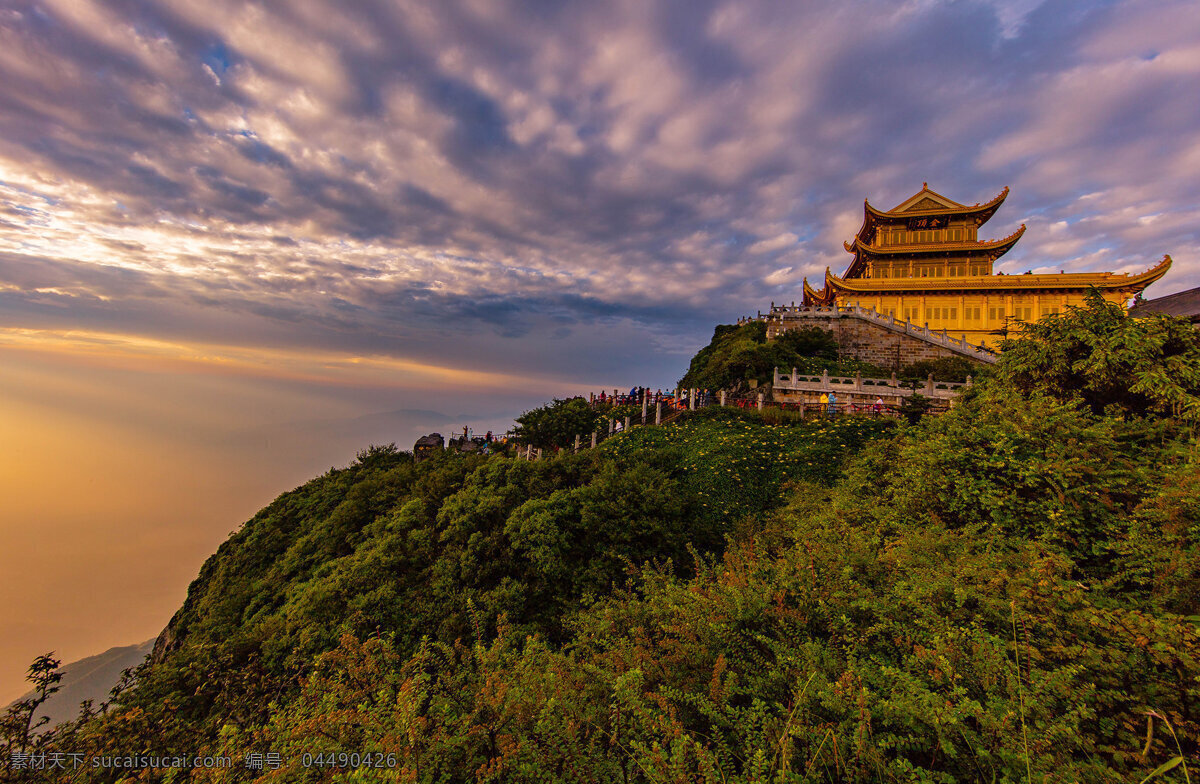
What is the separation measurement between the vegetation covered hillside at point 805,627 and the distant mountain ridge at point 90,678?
5476cm

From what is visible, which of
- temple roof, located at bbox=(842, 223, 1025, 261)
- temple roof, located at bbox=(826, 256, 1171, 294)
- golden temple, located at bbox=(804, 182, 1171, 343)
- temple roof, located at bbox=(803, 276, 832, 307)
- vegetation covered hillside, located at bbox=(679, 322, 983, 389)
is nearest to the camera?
vegetation covered hillside, located at bbox=(679, 322, 983, 389)

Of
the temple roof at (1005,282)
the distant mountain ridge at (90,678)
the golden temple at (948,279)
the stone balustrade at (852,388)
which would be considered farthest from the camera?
the distant mountain ridge at (90,678)

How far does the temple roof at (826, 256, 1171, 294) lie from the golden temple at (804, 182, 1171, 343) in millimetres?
50

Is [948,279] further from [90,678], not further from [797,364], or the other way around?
[90,678]

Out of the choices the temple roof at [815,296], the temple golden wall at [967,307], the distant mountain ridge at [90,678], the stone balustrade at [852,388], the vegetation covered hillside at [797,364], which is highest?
the temple roof at [815,296]

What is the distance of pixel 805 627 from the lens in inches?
187

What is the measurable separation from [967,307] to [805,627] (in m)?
39.9

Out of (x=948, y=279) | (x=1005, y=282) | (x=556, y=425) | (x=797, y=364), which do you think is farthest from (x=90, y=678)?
(x=1005, y=282)

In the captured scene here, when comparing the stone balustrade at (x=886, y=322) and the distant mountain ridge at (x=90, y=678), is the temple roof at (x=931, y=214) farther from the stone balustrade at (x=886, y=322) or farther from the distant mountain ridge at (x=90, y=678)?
the distant mountain ridge at (x=90, y=678)

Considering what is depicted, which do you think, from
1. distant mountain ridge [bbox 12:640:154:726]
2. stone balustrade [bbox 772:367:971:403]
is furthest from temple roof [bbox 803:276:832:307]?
distant mountain ridge [bbox 12:640:154:726]

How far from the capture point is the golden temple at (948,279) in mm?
31781

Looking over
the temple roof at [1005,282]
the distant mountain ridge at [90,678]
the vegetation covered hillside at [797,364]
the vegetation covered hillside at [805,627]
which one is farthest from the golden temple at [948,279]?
the distant mountain ridge at [90,678]

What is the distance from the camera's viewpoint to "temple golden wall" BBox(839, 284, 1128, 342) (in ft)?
107

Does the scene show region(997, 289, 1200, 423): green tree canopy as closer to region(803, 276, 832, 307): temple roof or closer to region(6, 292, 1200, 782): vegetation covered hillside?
region(6, 292, 1200, 782): vegetation covered hillside
